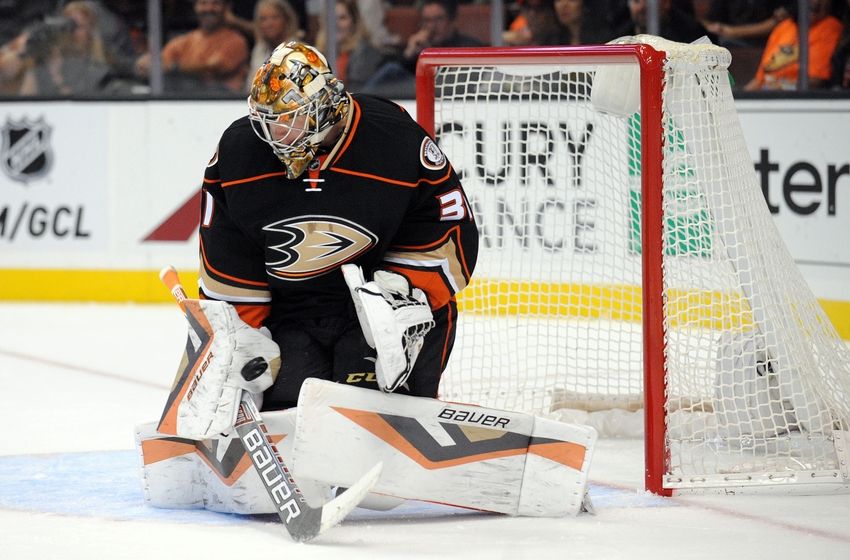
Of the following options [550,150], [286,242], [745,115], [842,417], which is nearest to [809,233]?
[745,115]

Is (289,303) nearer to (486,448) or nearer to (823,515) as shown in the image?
(486,448)

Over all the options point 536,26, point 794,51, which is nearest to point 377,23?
point 536,26

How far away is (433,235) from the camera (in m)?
2.86

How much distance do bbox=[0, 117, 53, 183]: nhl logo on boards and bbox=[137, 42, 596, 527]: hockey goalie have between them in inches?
145

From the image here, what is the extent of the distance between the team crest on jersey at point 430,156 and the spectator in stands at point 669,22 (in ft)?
9.67

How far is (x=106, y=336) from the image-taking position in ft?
18.1

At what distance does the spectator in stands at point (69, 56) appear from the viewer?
660cm

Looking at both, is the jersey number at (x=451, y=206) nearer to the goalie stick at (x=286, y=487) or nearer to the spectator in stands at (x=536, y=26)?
the goalie stick at (x=286, y=487)

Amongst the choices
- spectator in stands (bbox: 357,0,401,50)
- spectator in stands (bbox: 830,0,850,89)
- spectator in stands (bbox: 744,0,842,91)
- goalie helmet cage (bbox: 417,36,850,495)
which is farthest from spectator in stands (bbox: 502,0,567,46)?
goalie helmet cage (bbox: 417,36,850,495)

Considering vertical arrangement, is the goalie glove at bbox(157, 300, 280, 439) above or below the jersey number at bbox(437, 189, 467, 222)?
below

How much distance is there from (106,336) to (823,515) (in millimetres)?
3384

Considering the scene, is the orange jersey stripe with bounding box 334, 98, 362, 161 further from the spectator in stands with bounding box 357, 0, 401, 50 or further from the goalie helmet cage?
the spectator in stands with bounding box 357, 0, 401, 50

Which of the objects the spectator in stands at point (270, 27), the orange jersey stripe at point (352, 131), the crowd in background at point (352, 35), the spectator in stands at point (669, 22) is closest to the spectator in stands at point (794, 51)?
the crowd in background at point (352, 35)

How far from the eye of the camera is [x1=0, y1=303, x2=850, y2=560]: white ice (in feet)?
8.29
